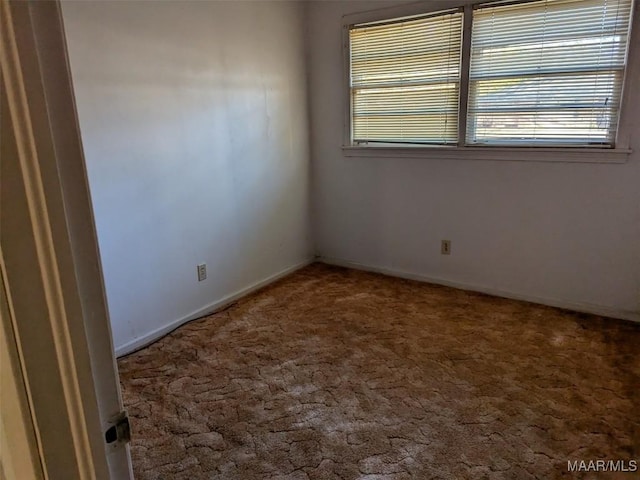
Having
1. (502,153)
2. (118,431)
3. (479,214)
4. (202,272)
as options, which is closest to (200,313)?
(202,272)

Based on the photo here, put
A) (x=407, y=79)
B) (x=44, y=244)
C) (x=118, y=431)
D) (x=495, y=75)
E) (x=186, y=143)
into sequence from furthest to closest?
(x=407, y=79), (x=495, y=75), (x=186, y=143), (x=118, y=431), (x=44, y=244)

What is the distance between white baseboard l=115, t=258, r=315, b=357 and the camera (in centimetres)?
278

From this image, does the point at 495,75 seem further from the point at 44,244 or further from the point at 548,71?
the point at 44,244

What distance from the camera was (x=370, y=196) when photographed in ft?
12.8

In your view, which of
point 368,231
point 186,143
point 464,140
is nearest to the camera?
point 186,143

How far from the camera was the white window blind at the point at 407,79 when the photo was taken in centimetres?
333

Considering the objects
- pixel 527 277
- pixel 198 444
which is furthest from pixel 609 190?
pixel 198 444

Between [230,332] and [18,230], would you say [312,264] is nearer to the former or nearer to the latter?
[230,332]

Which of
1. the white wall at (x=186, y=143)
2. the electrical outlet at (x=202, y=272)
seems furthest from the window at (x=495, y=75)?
the electrical outlet at (x=202, y=272)

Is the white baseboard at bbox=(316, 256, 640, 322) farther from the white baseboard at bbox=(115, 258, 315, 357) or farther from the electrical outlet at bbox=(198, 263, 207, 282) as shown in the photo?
the electrical outlet at bbox=(198, 263, 207, 282)

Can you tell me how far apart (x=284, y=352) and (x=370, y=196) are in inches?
68.3

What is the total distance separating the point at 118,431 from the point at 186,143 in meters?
2.56

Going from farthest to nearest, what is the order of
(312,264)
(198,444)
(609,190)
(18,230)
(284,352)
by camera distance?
(312,264) → (609,190) → (284,352) → (198,444) → (18,230)

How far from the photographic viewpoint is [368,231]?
13.1 feet
